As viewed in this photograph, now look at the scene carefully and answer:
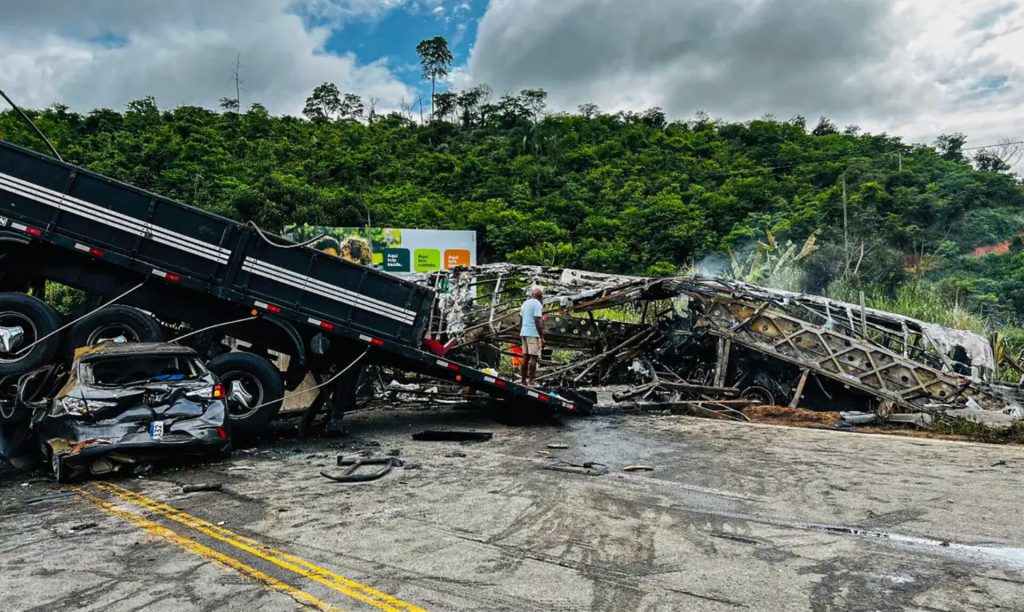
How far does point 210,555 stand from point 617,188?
47.5 metres

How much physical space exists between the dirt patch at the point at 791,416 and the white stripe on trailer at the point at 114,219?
9.25 m

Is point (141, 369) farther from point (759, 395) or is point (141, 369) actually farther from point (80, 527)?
point (759, 395)

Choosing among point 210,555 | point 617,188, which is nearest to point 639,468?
point 210,555

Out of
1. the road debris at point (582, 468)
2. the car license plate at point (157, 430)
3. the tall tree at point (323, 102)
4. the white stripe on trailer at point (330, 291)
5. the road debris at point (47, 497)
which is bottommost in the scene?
the road debris at point (47, 497)

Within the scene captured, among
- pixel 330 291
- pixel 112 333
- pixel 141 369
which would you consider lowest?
pixel 141 369

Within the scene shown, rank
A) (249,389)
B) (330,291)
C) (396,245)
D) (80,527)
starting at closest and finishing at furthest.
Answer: (80,527), (249,389), (330,291), (396,245)

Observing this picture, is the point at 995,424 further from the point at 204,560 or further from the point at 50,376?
the point at 50,376

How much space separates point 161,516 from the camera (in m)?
5.84

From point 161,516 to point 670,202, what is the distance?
4240cm

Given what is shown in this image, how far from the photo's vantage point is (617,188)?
164 feet

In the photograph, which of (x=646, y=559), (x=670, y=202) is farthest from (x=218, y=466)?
(x=670, y=202)

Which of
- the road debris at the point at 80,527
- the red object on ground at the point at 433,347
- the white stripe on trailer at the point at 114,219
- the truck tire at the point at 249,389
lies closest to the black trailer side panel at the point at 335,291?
the white stripe on trailer at the point at 114,219

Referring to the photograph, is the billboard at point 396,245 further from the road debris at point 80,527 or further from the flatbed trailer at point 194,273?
the road debris at point 80,527

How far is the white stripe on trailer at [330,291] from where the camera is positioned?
374 inches
